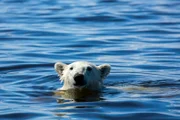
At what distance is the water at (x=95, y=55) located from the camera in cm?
1141

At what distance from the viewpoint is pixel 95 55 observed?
17766mm

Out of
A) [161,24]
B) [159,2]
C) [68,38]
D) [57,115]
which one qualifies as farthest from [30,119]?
[159,2]

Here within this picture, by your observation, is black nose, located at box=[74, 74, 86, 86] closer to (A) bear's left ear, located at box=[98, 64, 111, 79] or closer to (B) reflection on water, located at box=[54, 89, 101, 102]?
(B) reflection on water, located at box=[54, 89, 101, 102]

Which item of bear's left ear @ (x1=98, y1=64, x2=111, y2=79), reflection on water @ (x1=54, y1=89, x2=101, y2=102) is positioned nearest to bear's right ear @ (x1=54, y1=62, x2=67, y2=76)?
reflection on water @ (x1=54, y1=89, x2=101, y2=102)

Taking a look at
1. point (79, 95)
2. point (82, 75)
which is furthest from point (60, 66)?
point (82, 75)

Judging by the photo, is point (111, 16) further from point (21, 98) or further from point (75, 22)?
point (21, 98)

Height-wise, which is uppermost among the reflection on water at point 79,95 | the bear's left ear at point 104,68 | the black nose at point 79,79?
the bear's left ear at point 104,68

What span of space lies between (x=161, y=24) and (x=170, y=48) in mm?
5857

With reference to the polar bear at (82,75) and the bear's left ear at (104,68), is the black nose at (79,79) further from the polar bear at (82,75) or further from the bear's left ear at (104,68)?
the bear's left ear at (104,68)

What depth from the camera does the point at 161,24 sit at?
24.6 metres

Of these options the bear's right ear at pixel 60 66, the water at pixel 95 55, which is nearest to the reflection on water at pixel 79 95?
the water at pixel 95 55

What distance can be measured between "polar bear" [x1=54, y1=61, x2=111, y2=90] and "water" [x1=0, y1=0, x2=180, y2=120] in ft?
0.76

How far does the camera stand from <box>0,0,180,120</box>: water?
37.4 ft

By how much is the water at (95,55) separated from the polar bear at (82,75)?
0.23 meters
